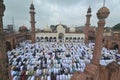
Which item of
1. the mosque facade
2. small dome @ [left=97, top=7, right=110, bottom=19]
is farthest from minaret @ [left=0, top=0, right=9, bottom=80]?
the mosque facade

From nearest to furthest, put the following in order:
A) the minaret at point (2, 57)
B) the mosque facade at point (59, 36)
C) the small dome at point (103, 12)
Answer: the minaret at point (2, 57)
the small dome at point (103, 12)
the mosque facade at point (59, 36)

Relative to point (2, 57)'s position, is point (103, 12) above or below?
above

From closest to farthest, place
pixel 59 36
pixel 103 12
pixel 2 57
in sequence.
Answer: pixel 2 57
pixel 103 12
pixel 59 36

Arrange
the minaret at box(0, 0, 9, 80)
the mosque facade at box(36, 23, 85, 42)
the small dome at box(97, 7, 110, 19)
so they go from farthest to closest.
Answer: the mosque facade at box(36, 23, 85, 42) < the small dome at box(97, 7, 110, 19) < the minaret at box(0, 0, 9, 80)

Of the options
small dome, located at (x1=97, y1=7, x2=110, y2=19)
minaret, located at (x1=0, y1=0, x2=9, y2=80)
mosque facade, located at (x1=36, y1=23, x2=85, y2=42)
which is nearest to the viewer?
minaret, located at (x1=0, y1=0, x2=9, y2=80)

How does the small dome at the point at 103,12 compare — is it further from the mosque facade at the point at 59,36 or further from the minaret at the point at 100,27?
the mosque facade at the point at 59,36

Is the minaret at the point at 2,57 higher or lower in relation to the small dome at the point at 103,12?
lower

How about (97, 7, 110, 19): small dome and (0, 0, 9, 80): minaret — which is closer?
(0, 0, 9, 80): minaret

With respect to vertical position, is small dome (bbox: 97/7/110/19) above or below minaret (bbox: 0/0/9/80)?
above

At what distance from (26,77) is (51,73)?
2.10 m

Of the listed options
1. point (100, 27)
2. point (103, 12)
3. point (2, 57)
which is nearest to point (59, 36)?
point (100, 27)

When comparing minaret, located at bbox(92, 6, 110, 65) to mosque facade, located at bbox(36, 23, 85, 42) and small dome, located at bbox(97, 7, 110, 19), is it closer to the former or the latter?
small dome, located at bbox(97, 7, 110, 19)

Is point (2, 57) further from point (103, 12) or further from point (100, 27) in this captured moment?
point (100, 27)

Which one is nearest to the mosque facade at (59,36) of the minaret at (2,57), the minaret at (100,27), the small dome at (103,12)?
the minaret at (100,27)
